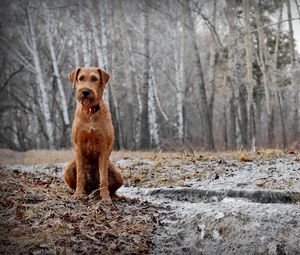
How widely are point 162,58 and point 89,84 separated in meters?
27.7

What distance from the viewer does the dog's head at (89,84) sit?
5.49 metres

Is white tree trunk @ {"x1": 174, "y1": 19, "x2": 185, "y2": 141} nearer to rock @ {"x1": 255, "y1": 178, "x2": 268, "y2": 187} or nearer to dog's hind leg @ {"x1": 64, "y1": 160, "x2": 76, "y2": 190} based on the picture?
rock @ {"x1": 255, "y1": 178, "x2": 268, "y2": 187}

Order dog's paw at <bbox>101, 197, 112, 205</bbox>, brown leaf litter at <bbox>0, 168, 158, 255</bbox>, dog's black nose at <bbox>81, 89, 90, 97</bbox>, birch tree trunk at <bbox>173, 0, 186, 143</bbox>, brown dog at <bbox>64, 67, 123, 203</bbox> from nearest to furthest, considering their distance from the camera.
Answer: brown leaf litter at <bbox>0, 168, 158, 255</bbox>
dog's black nose at <bbox>81, 89, 90, 97</bbox>
brown dog at <bbox>64, 67, 123, 203</bbox>
dog's paw at <bbox>101, 197, 112, 205</bbox>
birch tree trunk at <bbox>173, 0, 186, 143</bbox>

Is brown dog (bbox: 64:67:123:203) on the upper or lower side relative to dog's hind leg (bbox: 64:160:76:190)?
upper

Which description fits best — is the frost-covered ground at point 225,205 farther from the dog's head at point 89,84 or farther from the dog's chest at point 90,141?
the dog's head at point 89,84

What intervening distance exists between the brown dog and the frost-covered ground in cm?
60

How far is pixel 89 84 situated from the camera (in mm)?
5594

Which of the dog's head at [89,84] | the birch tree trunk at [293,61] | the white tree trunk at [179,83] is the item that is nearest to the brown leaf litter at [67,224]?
the dog's head at [89,84]

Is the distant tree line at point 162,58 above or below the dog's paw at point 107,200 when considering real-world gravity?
above

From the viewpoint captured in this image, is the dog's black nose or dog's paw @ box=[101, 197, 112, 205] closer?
the dog's black nose

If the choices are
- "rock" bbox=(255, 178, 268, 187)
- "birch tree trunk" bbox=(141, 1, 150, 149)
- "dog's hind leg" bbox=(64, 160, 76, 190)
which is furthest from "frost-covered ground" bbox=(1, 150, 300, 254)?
"birch tree trunk" bbox=(141, 1, 150, 149)

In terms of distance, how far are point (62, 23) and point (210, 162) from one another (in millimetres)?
19828

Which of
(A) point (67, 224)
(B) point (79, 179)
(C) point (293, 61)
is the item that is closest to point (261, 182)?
(B) point (79, 179)

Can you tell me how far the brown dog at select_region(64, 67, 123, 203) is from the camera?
566 centimetres
